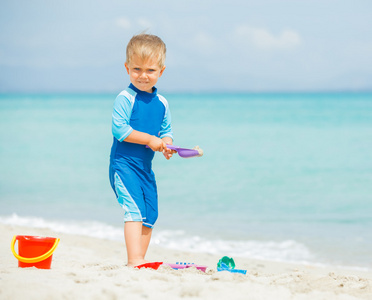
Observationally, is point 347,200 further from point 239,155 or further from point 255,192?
point 239,155

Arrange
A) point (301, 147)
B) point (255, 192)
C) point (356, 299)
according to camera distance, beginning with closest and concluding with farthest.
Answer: point (356, 299) → point (255, 192) → point (301, 147)

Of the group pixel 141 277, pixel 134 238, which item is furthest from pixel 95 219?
pixel 141 277

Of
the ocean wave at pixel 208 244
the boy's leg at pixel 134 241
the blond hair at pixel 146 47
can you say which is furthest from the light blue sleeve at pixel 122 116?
the ocean wave at pixel 208 244

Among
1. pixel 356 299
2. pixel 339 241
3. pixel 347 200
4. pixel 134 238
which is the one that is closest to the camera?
pixel 356 299

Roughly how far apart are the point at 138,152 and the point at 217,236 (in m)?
3.00

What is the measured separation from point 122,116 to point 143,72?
0.31 metres

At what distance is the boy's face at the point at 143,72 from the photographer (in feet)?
11.3

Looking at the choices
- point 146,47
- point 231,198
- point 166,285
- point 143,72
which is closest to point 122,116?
point 143,72

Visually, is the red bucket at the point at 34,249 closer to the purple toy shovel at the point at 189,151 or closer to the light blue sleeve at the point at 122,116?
the light blue sleeve at the point at 122,116

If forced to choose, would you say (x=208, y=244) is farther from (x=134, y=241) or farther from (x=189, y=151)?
(x=189, y=151)

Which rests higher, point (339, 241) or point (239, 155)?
point (239, 155)

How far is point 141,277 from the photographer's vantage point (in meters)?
2.95

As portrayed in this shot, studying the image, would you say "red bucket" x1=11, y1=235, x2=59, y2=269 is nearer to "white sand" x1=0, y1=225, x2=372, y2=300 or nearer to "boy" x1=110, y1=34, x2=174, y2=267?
"white sand" x1=0, y1=225, x2=372, y2=300

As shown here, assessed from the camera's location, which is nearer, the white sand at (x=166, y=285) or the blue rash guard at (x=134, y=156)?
the white sand at (x=166, y=285)
